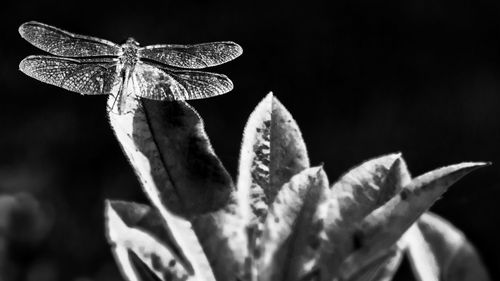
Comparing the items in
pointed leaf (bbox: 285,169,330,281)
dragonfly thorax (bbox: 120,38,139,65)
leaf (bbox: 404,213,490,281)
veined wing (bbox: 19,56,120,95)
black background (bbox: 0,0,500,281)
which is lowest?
black background (bbox: 0,0,500,281)

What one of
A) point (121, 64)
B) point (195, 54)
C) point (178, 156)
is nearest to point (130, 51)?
point (121, 64)

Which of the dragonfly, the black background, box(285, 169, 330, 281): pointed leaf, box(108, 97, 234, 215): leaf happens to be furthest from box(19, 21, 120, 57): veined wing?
the black background

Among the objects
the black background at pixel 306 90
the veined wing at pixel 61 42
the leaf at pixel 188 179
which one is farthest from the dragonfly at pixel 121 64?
the black background at pixel 306 90

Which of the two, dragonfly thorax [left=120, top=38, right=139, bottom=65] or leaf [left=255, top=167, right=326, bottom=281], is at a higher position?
dragonfly thorax [left=120, top=38, right=139, bottom=65]

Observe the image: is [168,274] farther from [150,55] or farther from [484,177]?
[484,177]

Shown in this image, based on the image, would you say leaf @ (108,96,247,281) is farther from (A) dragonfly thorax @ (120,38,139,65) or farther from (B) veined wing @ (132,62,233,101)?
(A) dragonfly thorax @ (120,38,139,65)

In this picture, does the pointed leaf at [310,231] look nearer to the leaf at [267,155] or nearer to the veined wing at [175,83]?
the leaf at [267,155]

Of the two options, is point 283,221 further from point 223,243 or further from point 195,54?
point 195,54
